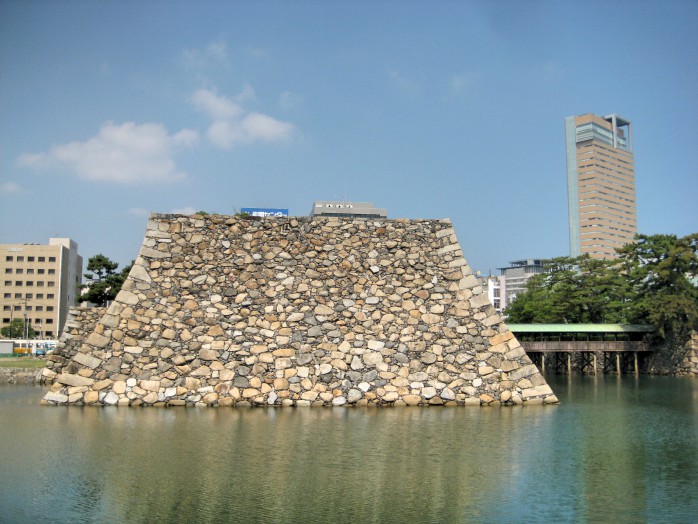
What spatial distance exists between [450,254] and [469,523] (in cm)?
1301

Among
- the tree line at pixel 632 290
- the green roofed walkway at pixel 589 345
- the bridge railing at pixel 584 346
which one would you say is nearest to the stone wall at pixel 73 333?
the green roofed walkway at pixel 589 345

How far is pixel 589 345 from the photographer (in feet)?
173

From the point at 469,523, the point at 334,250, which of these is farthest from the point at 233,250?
the point at 469,523

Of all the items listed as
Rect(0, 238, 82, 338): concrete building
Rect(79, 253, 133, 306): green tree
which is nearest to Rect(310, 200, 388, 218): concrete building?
Rect(0, 238, 82, 338): concrete building

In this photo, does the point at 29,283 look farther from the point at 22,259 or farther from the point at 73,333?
the point at 73,333

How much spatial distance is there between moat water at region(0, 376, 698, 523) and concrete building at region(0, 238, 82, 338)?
103 meters

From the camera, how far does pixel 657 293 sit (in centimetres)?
5172

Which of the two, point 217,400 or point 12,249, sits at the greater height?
point 12,249

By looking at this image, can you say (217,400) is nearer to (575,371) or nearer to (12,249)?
(575,371)

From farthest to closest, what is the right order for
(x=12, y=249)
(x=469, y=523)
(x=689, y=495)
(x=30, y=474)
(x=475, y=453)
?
(x=12, y=249) → (x=475, y=453) → (x=30, y=474) → (x=689, y=495) → (x=469, y=523)

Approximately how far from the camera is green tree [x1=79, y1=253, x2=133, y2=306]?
36.3 metres

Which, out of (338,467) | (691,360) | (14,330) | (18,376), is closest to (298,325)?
(338,467)

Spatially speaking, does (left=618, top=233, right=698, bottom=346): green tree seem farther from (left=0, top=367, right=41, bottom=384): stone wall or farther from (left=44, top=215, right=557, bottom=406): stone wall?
(left=0, top=367, right=41, bottom=384): stone wall

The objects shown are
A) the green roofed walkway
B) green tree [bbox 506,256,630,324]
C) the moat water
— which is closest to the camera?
the moat water
